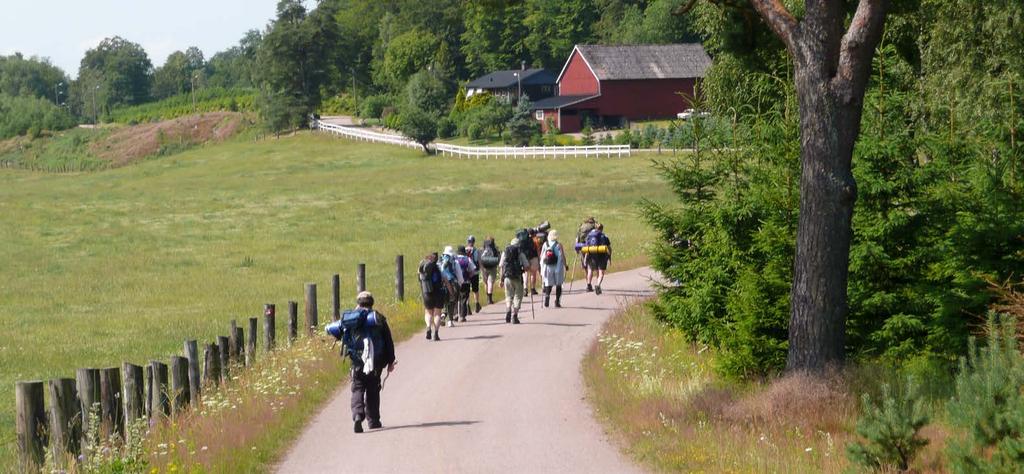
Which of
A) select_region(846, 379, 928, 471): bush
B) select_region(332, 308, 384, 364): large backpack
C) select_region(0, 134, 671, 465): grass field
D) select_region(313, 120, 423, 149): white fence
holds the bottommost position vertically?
select_region(0, 134, 671, 465): grass field

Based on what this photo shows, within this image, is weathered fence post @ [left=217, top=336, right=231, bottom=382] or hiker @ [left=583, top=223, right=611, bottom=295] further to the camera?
hiker @ [left=583, top=223, right=611, bottom=295]

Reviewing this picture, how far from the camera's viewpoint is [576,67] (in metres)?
101

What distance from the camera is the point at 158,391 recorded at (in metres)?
14.3

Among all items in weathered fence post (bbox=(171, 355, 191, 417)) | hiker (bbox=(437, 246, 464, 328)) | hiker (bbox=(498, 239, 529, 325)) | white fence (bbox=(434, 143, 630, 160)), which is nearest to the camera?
weathered fence post (bbox=(171, 355, 191, 417))

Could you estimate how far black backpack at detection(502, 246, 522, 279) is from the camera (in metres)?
22.1

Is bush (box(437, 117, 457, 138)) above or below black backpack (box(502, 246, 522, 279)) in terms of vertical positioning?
above

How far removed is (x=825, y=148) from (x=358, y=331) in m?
5.18

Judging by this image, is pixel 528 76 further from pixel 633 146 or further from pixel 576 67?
pixel 633 146

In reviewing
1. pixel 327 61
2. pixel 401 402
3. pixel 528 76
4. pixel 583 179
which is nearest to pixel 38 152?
pixel 327 61

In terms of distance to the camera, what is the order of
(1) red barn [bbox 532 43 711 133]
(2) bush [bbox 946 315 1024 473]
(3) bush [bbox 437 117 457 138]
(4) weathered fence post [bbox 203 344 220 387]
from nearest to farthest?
(2) bush [bbox 946 315 1024 473] < (4) weathered fence post [bbox 203 344 220 387] < (1) red barn [bbox 532 43 711 133] < (3) bush [bbox 437 117 457 138]

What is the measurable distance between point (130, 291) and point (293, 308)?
15.0 m

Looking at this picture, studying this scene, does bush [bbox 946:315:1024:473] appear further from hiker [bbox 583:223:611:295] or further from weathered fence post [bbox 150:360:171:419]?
hiker [bbox 583:223:611:295]

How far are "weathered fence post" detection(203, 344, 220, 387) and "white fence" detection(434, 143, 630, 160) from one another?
61.4 m

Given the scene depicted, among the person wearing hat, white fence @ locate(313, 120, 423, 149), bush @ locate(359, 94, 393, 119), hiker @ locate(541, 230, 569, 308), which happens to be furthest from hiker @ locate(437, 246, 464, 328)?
bush @ locate(359, 94, 393, 119)
